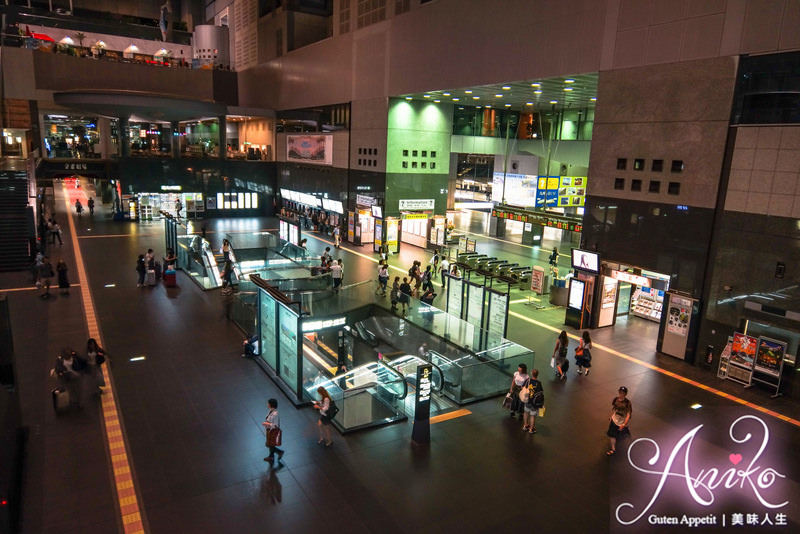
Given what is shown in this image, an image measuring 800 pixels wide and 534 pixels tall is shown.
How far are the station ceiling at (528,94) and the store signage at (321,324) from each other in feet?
38.1

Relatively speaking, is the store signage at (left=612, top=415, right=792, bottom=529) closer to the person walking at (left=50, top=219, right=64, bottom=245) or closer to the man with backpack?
the man with backpack

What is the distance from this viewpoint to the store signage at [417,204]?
3004cm

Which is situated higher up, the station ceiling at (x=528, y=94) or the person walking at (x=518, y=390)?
the station ceiling at (x=528, y=94)

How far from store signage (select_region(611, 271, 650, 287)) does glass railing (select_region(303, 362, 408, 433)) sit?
29.3 feet

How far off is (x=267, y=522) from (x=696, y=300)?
1229 centimetres

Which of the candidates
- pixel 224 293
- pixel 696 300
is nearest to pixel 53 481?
pixel 224 293

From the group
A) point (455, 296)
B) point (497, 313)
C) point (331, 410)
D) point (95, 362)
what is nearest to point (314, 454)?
point (331, 410)

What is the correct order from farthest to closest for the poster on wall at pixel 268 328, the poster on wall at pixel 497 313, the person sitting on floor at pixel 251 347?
the poster on wall at pixel 497 313, the person sitting on floor at pixel 251 347, the poster on wall at pixel 268 328

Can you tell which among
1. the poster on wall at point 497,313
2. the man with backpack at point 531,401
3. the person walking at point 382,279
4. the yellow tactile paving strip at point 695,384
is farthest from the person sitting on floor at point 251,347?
the yellow tactile paving strip at point 695,384

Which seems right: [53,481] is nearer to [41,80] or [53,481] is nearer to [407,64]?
[407,64]

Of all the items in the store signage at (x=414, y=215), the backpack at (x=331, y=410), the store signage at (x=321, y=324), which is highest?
the store signage at (x=414, y=215)

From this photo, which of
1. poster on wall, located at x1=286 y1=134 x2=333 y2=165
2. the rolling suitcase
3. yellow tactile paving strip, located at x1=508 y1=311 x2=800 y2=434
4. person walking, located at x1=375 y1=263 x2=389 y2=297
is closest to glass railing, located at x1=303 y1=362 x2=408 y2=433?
the rolling suitcase

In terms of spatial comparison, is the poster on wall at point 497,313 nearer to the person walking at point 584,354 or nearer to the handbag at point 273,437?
the person walking at point 584,354

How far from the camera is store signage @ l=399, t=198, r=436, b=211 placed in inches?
1183
